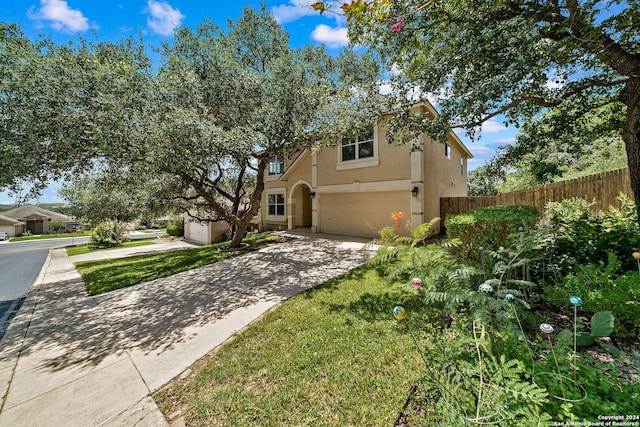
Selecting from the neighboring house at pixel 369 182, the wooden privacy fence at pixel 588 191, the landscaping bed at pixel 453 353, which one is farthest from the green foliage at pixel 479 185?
the landscaping bed at pixel 453 353

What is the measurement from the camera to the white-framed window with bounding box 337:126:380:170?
1208cm

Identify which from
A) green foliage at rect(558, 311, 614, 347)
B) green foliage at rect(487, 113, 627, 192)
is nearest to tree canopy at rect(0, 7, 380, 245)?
green foliage at rect(487, 113, 627, 192)

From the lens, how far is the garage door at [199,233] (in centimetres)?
1855

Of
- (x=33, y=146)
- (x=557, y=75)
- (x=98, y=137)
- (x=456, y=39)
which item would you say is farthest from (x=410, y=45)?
(x=33, y=146)

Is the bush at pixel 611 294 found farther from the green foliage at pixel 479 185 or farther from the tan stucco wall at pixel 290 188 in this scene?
the green foliage at pixel 479 185

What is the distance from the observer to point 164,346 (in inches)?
147

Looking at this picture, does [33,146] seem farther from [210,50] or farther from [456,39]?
[456,39]

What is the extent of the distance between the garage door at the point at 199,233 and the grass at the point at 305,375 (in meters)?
16.2

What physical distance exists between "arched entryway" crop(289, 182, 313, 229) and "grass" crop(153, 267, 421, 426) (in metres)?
12.0

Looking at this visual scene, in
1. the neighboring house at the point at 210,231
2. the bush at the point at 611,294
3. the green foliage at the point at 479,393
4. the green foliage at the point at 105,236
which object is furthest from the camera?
the green foliage at the point at 105,236

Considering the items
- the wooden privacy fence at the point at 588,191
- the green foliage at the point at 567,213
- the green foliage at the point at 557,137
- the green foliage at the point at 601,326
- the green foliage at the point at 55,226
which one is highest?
the green foliage at the point at 557,137

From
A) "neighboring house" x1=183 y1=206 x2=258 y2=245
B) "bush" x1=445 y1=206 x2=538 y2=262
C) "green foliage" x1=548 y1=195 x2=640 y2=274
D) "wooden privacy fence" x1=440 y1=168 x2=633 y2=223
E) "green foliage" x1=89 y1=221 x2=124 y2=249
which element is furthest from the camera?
"green foliage" x1=89 y1=221 x2=124 y2=249

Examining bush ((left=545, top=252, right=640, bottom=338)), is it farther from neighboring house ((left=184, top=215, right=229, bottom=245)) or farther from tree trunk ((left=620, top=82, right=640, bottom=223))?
neighboring house ((left=184, top=215, right=229, bottom=245))

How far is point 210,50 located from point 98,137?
4.52 metres
